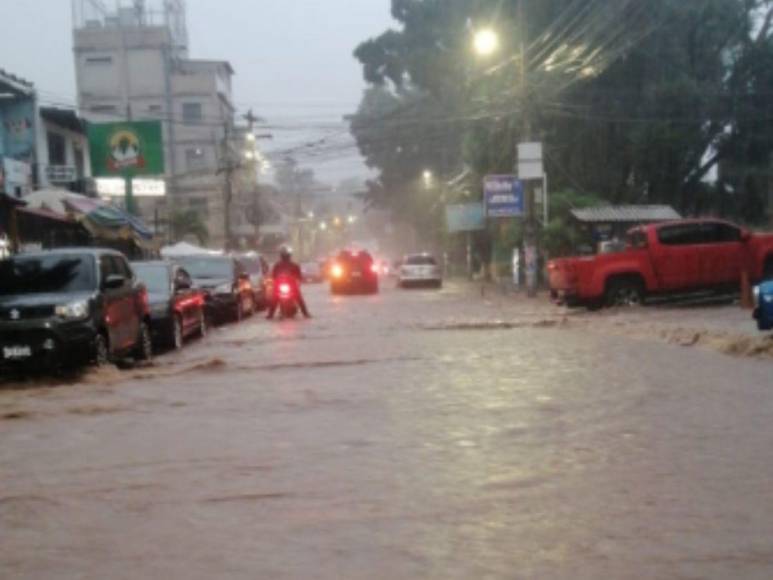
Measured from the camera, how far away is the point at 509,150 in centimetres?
3666

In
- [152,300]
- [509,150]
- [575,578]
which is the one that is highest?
[509,150]

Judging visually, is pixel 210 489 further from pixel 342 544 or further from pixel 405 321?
pixel 405 321

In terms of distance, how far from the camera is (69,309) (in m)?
12.0

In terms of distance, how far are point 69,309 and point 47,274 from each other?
4.33 ft

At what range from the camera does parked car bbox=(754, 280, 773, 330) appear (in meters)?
13.3

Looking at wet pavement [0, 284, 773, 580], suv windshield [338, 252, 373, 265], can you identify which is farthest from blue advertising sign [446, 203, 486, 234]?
wet pavement [0, 284, 773, 580]

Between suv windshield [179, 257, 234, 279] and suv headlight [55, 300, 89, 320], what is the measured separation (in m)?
11.2

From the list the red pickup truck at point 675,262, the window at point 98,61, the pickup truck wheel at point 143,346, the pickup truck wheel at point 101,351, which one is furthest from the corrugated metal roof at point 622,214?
the window at point 98,61

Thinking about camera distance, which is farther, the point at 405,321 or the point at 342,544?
the point at 405,321

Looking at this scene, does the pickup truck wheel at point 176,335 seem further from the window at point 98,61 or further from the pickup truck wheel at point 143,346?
the window at point 98,61

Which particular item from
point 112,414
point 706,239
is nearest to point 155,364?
point 112,414

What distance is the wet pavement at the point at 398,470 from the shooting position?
16.6ft

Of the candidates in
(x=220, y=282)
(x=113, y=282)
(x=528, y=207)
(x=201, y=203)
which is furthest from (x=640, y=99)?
(x=201, y=203)

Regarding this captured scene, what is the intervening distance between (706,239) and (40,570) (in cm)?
1821
